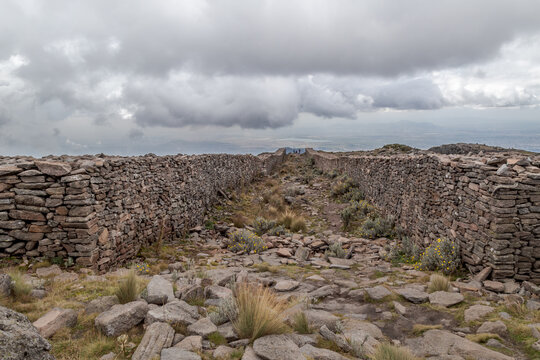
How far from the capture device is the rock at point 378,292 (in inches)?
222

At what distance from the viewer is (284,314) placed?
14.0 feet

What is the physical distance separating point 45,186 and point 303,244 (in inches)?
275

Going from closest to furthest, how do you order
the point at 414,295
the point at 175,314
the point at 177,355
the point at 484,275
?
the point at 177,355, the point at 175,314, the point at 414,295, the point at 484,275

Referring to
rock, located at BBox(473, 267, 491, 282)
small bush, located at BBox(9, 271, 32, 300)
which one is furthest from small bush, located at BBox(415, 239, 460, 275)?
small bush, located at BBox(9, 271, 32, 300)

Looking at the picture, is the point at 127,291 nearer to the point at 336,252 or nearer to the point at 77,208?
the point at 77,208

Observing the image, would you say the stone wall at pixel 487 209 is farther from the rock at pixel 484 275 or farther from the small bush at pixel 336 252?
the small bush at pixel 336 252

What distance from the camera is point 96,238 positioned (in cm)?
649

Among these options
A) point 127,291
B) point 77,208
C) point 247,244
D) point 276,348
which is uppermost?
point 77,208

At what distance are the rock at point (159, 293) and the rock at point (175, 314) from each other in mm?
181

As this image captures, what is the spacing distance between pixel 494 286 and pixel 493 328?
1.93 metres

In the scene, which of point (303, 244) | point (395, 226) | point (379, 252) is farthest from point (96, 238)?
point (395, 226)

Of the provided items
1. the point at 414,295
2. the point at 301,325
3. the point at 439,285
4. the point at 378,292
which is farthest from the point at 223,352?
the point at 439,285

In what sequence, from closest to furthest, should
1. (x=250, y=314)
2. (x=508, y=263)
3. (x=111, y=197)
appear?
(x=250, y=314), (x=508, y=263), (x=111, y=197)

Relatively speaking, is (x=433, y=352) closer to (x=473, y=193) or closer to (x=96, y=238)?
(x=473, y=193)
